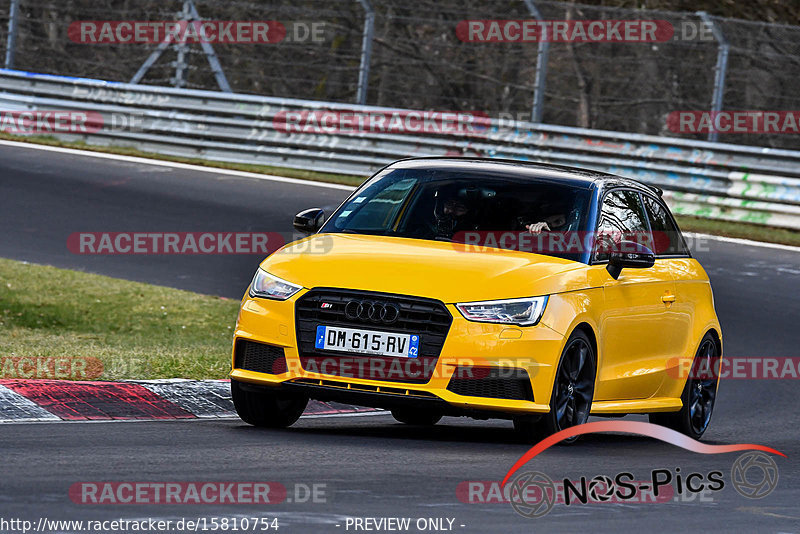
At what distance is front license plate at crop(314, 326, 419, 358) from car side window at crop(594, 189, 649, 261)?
5.14 ft

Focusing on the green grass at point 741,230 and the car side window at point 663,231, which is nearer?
the car side window at point 663,231

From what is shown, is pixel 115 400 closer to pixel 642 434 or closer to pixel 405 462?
pixel 405 462

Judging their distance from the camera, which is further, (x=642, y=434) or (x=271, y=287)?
(x=642, y=434)

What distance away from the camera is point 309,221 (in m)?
9.43

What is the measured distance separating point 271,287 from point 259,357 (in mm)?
383

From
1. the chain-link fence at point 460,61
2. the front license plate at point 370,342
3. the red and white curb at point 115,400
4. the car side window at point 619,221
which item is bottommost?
the red and white curb at point 115,400

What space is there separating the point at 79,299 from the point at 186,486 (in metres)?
8.02

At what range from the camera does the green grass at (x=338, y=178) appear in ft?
66.0

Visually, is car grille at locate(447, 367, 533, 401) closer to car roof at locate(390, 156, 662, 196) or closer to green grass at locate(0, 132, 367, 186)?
car roof at locate(390, 156, 662, 196)

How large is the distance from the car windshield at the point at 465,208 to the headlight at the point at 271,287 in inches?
34.5

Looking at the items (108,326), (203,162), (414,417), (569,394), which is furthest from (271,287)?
(203,162)

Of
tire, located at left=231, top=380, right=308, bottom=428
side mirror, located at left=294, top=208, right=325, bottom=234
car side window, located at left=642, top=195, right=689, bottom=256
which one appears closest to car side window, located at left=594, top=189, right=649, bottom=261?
car side window, located at left=642, top=195, right=689, bottom=256

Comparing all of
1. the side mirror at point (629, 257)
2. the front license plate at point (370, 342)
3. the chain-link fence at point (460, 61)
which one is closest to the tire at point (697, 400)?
the side mirror at point (629, 257)

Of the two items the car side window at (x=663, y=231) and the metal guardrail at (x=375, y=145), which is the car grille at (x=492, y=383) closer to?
the car side window at (x=663, y=231)
